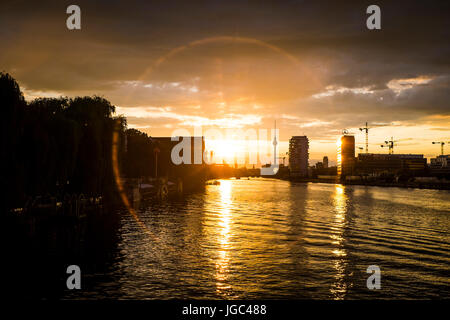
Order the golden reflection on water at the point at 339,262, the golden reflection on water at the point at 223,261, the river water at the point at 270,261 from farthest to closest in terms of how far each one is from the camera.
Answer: the golden reflection on water at the point at 223,261 → the golden reflection on water at the point at 339,262 → the river water at the point at 270,261

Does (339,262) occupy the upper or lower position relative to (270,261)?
lower

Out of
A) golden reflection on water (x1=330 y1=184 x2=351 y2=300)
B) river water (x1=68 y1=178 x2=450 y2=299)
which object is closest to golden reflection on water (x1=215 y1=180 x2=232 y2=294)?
river water (x1=68 y1=178 x2=450 y2=299)

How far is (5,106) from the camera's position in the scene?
29641 mm

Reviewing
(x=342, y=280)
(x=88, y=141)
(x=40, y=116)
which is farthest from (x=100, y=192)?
(x=342, y=280)

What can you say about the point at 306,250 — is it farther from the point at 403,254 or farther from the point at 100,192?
the point at 100,192

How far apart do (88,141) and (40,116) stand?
10408mm

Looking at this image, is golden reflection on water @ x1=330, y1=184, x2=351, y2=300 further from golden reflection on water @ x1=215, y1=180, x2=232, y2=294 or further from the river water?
golden reflection on water @ x1=215, y1=180, x2=232, y2=294

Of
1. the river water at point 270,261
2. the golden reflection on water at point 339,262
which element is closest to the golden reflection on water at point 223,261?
the river water at point 270,261

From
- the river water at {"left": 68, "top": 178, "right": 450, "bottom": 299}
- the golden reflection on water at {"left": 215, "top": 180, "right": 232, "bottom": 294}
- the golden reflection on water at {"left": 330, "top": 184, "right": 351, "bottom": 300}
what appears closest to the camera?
the river water at {"left": 68, "top": 178, "right": 450, "bottom": 299}

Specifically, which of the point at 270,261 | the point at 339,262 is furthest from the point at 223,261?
the point at 339,262

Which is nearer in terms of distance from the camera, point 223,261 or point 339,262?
point 223,261

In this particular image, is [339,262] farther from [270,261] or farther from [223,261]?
[223,261]

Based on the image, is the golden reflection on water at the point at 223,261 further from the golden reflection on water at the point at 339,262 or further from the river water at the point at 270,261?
the golden reflection on water at the point at 339,262

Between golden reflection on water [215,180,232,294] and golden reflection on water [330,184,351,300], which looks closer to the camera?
golden reflection on water [330,184,351,300]
